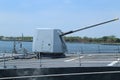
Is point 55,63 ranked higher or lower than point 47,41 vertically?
lower

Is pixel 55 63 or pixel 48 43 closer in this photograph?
pixel 55 63

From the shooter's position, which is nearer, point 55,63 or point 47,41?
point 55,63

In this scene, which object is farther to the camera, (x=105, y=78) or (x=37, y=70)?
(x=37, y=70)

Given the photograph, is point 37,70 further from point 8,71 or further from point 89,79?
point 89,79

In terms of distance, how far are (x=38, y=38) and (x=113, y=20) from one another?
1462 cm

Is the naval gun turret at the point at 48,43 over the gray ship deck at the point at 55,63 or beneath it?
over

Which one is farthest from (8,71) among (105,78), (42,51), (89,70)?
(42,51)

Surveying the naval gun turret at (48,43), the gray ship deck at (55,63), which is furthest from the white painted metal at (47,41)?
the gray ship deck at (55,63)

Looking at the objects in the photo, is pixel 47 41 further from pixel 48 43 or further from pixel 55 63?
pixel 55 63

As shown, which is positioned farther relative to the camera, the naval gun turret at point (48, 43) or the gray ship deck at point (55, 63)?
the naval gun turret at point (48, 43)

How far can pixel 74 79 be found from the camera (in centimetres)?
1475

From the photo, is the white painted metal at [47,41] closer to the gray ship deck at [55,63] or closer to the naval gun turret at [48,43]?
the naval gun turret at [48,43]

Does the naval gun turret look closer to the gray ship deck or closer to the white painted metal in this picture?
the white painted metal

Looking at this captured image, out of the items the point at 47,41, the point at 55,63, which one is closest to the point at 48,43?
the point at 47,41
